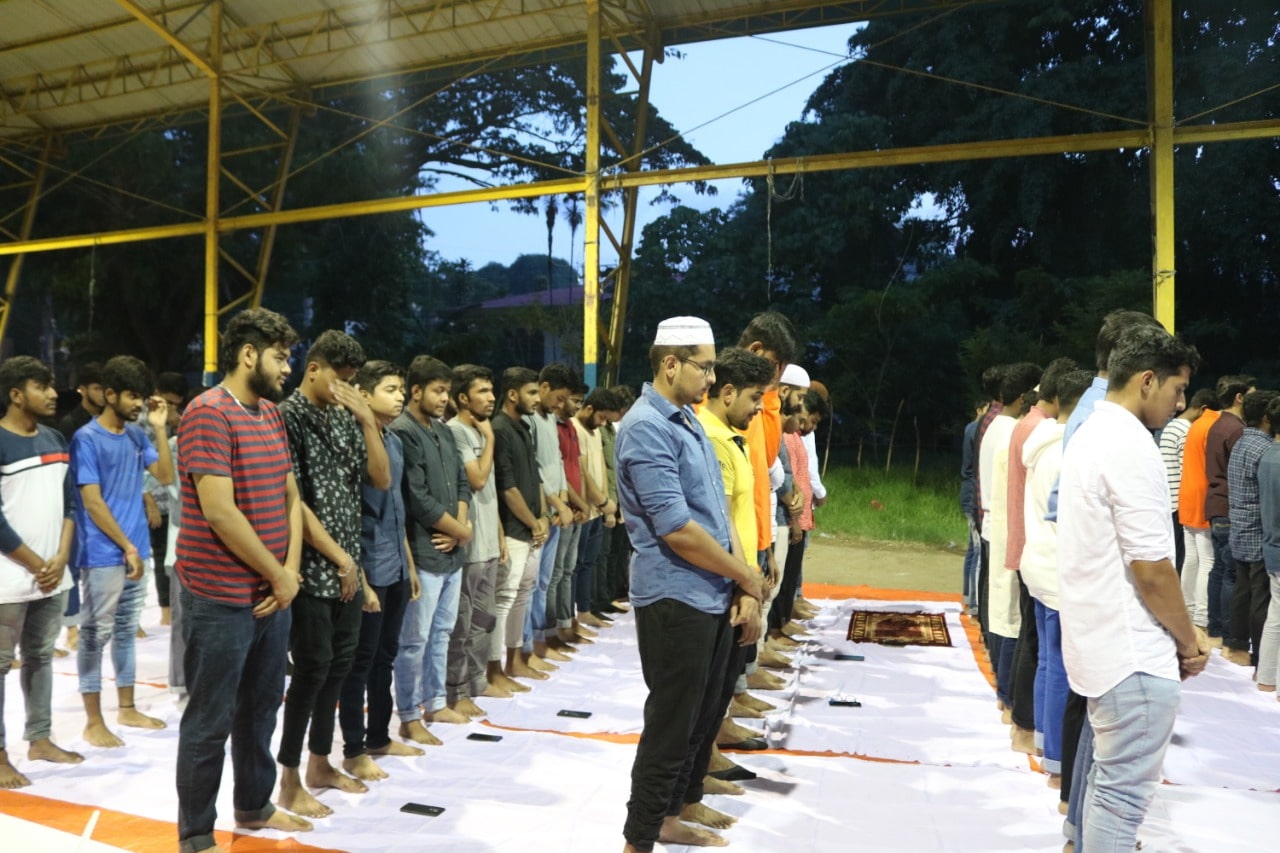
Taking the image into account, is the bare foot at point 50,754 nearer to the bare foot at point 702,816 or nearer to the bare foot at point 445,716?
the bare foot at point 445,716

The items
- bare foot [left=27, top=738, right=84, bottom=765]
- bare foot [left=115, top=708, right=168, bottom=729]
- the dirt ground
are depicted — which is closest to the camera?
bare foot [left=27, top=738, right=84, bottom=765]

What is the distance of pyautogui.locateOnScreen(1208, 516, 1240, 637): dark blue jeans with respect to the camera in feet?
18.4

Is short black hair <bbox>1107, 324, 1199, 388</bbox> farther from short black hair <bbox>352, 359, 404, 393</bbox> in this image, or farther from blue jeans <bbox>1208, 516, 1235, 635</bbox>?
blue jeans <bbox>1208, 516, 1235, 635</bbox>

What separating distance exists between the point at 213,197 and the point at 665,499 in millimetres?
10307

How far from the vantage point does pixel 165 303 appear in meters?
17.1

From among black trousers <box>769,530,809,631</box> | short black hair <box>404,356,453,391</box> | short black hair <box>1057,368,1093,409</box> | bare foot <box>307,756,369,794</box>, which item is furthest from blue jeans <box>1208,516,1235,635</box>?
bare foot <box>307,756,369,794</box>

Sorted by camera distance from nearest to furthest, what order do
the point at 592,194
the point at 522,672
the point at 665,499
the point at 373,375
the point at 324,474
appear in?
the point at 665,499 → the point at 324,474 → the point at 373,375 → the point at 522,672 → the point at 592,194

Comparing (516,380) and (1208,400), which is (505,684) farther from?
(1208,400)

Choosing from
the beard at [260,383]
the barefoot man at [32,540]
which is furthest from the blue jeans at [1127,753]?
the barefoot man at [32,540]

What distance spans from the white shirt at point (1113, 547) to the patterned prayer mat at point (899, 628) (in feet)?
12.4

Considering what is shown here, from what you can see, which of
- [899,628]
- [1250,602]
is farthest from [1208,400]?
[899,628]

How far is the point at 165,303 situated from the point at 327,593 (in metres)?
15.8

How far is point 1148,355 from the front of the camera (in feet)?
7.66

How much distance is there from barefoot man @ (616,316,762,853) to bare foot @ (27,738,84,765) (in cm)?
219
